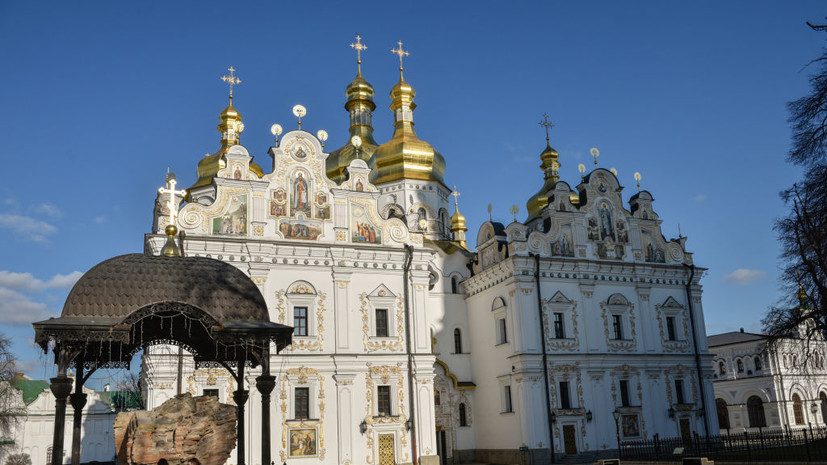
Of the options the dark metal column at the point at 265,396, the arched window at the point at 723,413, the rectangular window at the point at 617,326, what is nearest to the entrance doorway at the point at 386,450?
the rectangular window at the point at 617,326

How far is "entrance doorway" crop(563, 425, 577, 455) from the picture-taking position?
94.1 ft

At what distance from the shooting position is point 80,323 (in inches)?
472

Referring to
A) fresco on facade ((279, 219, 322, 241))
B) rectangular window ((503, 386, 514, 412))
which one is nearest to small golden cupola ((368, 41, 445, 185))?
fresco on facade ((279, 219, 322, 241))

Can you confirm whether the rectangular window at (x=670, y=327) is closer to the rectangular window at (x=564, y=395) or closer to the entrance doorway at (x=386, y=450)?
the rectangular window at (x=564, y=395)

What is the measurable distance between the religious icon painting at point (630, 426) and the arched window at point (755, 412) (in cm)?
2496

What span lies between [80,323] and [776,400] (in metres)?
48.3

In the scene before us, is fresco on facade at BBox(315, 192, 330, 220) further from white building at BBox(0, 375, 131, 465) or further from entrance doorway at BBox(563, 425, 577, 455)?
white building at BBox(0, 375, 131, 465)

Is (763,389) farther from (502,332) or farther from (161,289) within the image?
(161,289)

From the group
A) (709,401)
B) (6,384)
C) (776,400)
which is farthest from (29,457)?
(776,400)

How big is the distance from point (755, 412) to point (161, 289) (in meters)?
48.4

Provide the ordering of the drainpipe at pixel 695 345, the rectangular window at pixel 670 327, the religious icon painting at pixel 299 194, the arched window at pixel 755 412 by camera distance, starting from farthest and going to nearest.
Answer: the arched window at pixel 755 412
the rectangular window at pixel 670 327
the drainpipe at pixel 695 345
the religious icon painting at pixel 299 194

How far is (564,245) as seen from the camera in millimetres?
31375

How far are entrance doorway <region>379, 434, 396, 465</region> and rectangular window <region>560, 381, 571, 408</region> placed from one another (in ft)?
24.7

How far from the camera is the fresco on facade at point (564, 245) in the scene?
102 ft
